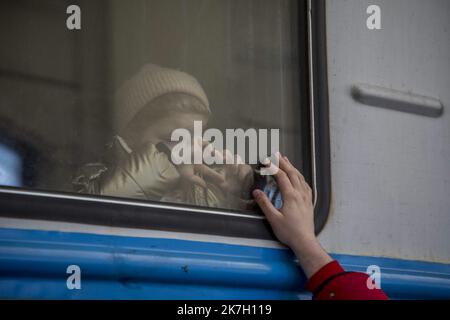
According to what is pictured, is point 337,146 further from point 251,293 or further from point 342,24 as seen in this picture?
point 251,293

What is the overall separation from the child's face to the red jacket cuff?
0.37 m

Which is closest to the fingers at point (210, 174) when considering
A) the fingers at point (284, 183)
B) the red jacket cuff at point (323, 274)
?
the fingers at point (284, 183)

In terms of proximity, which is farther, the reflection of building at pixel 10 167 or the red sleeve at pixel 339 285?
the red sleeve at pixel 339 285

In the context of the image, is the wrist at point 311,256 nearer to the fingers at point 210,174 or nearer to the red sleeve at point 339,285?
the red sleeve at point 339,285

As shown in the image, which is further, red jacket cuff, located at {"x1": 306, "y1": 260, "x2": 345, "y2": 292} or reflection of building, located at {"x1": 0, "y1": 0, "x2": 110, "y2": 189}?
red jacket cuff, located at {"x1": 306, "y1": 260, "x2": 345, "y2": 292}

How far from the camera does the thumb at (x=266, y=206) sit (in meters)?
1.51

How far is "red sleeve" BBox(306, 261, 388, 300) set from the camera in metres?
1.44

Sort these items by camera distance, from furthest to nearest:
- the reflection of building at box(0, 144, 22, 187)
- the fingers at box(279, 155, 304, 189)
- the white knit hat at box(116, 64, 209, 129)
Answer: the fingers at box(279, 155, 304, 189) < the white knit hat at box(116, 64, 209, 129) < the reflection of building at box(0, 144, 22, 187)

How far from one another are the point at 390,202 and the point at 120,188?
25.1 inches

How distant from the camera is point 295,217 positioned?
149 cm

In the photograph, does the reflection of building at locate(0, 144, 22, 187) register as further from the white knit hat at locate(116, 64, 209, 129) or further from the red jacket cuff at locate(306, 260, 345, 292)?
the red jacket cuff at locate(306, 260, 345, 292)

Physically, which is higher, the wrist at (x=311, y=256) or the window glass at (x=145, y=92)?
the window glass at (x=145, y=92)

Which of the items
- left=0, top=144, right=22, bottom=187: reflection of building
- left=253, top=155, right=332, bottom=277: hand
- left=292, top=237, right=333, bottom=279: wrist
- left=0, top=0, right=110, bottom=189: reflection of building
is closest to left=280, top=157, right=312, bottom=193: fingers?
left=253, top=155, right=332, bottom=277: hand

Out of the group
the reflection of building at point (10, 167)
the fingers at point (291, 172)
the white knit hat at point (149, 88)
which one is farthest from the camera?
the fingers at point (291, 172)
